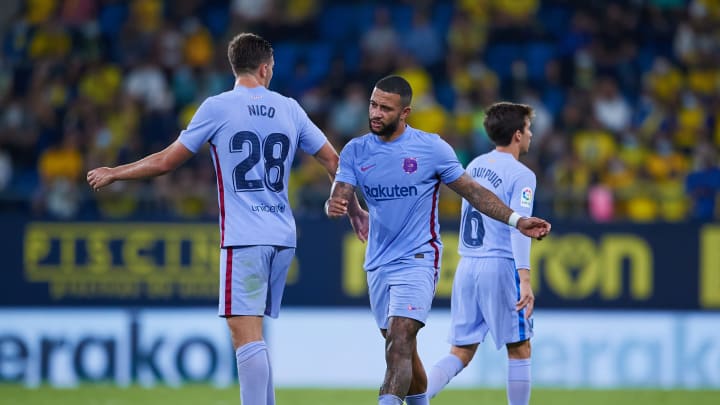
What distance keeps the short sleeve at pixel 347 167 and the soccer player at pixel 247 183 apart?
0.32 meters

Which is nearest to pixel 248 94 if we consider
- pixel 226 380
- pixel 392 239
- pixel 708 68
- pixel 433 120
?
pixel 392 239

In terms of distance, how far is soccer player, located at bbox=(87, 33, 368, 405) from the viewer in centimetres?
730

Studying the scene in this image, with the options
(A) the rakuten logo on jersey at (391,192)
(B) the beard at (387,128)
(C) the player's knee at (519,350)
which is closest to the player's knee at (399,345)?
(A) the rakuten logo on jersey at (391,192)

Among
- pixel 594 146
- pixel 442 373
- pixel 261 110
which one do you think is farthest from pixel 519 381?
pixel 594 146

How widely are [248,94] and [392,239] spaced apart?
1248 mm

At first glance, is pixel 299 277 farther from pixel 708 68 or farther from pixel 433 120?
pixel 708 68

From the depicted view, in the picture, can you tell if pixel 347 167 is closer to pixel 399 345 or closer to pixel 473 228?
pixel 399 345

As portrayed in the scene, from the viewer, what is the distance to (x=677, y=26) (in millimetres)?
18391

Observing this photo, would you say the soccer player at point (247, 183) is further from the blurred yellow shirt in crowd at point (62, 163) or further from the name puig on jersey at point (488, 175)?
the blurred yellow shirt in crowd at point (62, 163)

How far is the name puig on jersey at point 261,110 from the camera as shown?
741 cm

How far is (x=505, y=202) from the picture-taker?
8.30 metres

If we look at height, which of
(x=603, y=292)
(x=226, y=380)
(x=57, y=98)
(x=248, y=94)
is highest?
(x=57, y=98)

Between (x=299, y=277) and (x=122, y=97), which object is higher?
(x=122, y=97)

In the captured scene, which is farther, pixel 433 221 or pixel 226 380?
pixel 226 380
